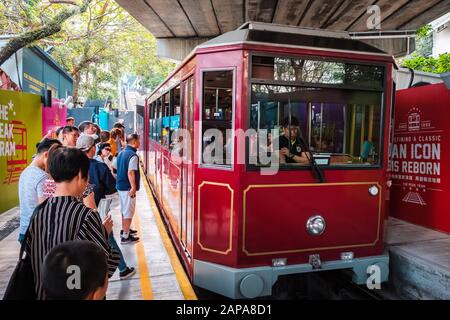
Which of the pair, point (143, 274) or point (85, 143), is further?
point (143, 274)

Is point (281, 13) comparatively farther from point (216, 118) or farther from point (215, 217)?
point (215, 217)

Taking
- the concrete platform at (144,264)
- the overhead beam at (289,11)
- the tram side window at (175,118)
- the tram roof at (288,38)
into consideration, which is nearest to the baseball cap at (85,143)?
the concrete platform at (144,264)

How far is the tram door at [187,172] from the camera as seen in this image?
400 centimetres

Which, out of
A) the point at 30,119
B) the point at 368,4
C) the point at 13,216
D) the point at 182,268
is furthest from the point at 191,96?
the point at 30,119

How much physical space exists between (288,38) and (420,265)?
2.85 metres

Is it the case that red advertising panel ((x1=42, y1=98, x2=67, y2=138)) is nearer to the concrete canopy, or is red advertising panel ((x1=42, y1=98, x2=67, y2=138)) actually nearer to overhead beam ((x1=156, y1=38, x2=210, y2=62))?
overhead beam ((x1=156, y1=38, x2=210, y2=62))

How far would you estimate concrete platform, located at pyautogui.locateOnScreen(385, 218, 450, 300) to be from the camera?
13.0 ft

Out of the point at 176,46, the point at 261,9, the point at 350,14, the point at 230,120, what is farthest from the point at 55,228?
the point at 176,46

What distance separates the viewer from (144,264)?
476 cm

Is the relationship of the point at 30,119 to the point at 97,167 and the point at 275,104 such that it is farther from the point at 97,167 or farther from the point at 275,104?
the point at 275,104

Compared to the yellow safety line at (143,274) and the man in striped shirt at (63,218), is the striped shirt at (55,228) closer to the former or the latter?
the man in striped shirt at (63,218)

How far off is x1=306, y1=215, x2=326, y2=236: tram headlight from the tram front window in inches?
22.3

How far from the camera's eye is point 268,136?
11.9 feet

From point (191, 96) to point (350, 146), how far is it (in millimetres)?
1783
